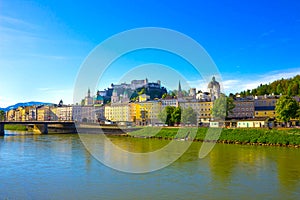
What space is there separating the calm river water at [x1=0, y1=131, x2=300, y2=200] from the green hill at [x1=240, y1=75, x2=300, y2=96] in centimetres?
4258

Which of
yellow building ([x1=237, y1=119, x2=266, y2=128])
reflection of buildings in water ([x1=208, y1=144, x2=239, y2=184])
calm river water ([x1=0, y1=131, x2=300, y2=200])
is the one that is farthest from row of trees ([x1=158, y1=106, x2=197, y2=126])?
calm river water ([x1=0, y1=131, x2=300, y2=200])

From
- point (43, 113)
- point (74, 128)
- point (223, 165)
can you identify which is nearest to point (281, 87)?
point (74, 128)

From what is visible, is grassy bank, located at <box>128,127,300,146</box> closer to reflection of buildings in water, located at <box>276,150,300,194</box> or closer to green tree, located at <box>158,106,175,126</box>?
reflection of buildings in water, located at <box>276,150,300,194</box>

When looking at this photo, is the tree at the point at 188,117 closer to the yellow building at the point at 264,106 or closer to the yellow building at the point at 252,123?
the yellow building at the point at 252,123

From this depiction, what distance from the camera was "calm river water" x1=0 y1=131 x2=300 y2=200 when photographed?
10242 mm

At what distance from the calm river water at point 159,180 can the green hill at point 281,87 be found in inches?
1676

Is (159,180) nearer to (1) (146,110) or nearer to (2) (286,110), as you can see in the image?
(2) (286,110)

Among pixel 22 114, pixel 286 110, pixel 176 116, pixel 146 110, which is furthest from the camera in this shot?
pixel 22 114

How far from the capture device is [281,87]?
60.8 meters

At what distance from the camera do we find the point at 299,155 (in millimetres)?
18609

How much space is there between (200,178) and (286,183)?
9.53 feet

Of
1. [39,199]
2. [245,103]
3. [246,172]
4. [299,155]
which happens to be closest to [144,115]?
[245,103]

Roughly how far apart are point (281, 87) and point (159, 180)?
54098 mm

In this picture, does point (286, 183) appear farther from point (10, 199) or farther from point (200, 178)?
point (10, 199)
